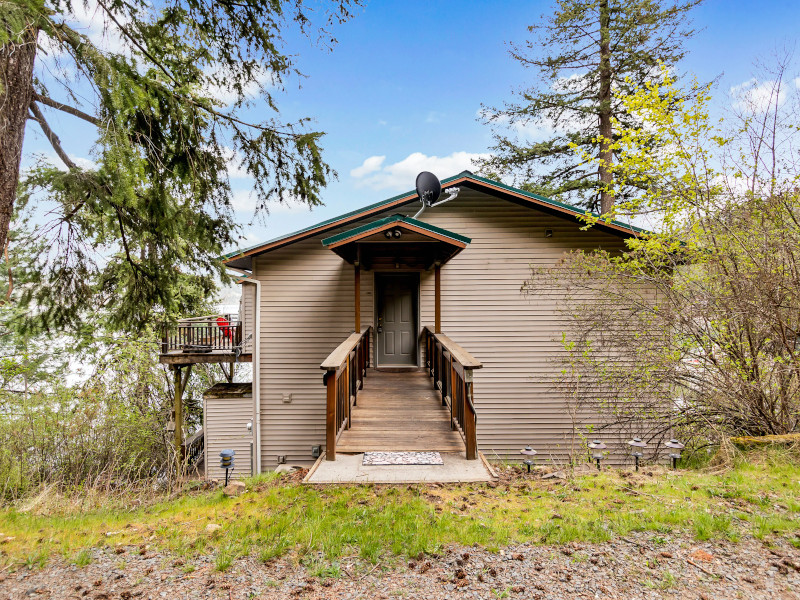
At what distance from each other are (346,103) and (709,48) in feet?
37.1

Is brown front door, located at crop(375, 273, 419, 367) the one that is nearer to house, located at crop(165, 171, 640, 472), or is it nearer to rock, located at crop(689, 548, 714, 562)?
house, located at crop(165, 171, 640, 472)

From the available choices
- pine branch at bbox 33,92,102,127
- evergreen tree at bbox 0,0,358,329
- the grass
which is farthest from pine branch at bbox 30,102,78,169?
the grass

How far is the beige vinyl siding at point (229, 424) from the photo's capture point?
28.7ft

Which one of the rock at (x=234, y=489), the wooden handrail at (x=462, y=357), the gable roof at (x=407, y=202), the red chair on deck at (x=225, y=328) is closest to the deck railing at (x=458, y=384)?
the wooden handrail at (x=462, y=357)

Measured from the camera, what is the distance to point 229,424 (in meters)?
8.79

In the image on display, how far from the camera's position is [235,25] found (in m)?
5.16

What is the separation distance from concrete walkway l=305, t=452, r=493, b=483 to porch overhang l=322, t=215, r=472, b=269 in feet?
10.8

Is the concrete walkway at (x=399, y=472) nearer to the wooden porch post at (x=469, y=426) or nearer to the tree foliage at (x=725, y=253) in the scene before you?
the wooden porch post at (x=469, y=426)

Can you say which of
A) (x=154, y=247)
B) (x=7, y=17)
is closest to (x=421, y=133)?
(x=154, y=247)

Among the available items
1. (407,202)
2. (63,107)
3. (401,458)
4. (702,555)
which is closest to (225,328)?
(407,202)

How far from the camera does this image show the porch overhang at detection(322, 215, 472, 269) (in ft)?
20.2

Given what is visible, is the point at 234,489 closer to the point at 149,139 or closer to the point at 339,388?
the point at 339,388

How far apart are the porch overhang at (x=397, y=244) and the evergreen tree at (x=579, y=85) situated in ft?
19.8

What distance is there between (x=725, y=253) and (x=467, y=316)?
4.27 metres
